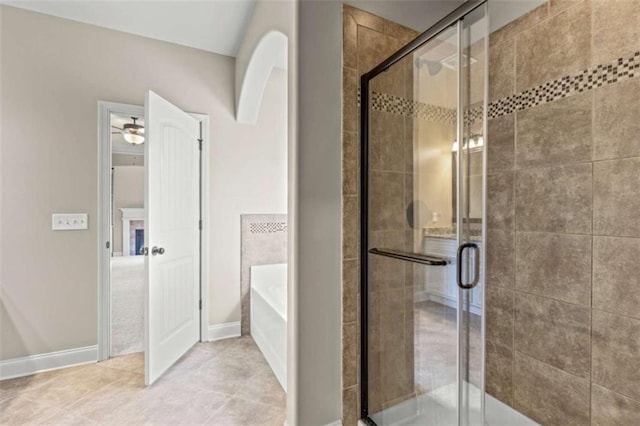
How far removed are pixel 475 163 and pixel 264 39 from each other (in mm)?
1720

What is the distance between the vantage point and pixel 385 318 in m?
1.64

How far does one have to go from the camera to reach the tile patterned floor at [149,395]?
1.83m

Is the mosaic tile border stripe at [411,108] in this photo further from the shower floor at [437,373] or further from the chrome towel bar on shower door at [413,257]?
the shower floor at [437,373]

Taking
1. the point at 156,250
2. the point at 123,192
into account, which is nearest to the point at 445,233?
the point at 156,250

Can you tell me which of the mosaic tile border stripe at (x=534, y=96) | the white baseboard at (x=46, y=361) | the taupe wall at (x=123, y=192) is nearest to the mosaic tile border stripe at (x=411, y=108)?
the mosaic tile border stripe at (x=534, y=96)

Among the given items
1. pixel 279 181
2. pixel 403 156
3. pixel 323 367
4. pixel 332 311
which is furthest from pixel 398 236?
pixel 279 181

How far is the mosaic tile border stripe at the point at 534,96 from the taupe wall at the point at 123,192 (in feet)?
29.4

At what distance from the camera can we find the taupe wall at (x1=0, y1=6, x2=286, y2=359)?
2.31 m

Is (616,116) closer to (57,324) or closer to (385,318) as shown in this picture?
(385,318)

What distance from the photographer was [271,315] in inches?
93.9

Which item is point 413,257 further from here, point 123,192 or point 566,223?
point 123,192

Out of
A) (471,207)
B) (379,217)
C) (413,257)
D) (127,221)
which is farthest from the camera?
(127,221)

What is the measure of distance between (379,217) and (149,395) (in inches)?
74.9

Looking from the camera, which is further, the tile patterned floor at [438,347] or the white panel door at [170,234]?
the white panel door at [170,234]
